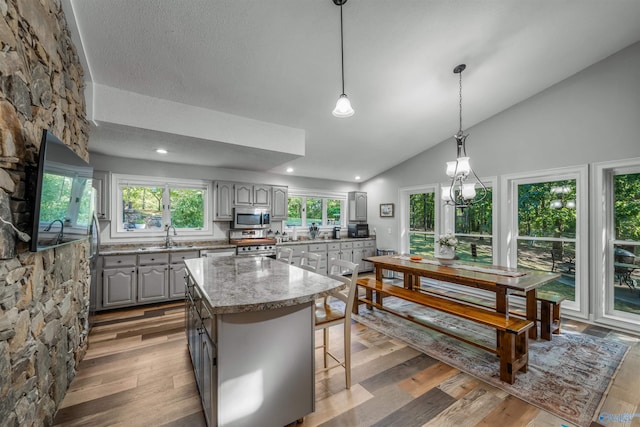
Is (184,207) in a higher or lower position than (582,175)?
lower

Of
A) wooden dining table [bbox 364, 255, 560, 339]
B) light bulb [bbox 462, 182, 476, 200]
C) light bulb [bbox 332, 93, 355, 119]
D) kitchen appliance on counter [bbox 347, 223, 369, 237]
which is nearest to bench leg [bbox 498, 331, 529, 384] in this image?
wooden dining table [bbox 364, 255, 560, 339]

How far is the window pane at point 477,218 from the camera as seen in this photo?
456 centimetres

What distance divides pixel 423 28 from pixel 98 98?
10.7 feet

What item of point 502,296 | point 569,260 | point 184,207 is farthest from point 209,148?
point 569,260

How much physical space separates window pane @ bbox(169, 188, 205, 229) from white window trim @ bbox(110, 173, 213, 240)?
8 centimetres

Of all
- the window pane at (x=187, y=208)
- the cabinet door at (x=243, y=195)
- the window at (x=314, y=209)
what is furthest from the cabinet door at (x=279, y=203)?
the window pane at (x=187, y=208)

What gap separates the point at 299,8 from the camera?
7.25 feet

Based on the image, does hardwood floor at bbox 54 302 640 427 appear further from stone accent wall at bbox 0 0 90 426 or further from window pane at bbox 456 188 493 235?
window pane at bbox 456 188 493 235

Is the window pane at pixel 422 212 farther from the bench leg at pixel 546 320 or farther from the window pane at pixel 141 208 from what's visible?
the window pane at pixel 141 208

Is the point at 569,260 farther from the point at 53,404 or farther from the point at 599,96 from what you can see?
the point at 53,404

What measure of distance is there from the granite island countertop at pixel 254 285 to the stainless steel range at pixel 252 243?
210 cm

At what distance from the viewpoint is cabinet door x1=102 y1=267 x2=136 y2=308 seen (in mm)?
3738

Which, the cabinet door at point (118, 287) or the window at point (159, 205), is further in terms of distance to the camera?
the window at point (159, 205)

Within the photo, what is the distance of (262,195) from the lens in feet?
17.4
